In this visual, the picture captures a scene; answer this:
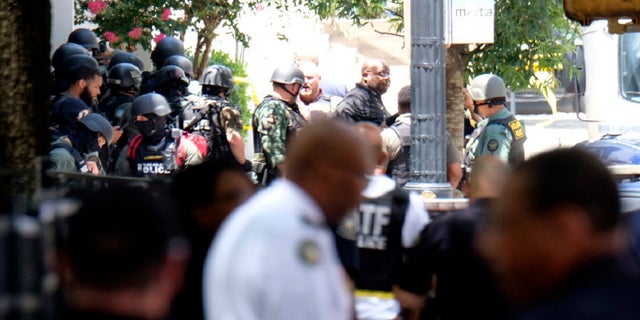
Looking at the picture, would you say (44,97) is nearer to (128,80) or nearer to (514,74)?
(128,80)

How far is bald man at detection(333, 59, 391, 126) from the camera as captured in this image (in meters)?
11.3

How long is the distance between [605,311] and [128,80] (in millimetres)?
10460

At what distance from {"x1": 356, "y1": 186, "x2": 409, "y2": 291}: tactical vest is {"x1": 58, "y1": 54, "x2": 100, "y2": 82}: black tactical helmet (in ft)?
20.3

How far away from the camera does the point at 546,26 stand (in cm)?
1503

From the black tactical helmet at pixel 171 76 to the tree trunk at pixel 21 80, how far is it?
5015 millimetres

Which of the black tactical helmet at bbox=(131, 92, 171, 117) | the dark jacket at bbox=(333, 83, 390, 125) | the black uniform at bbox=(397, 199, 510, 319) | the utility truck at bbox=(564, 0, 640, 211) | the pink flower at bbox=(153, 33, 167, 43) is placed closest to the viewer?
the black uniform at bbox=(397, 199, 510, 319)

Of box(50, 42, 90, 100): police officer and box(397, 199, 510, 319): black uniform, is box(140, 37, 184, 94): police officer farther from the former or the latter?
box(397, 199, 510, 319): black uniform

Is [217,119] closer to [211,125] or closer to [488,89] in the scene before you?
[211,125]

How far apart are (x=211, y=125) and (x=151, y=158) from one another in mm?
852

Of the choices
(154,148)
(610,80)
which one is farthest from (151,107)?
(610,80)

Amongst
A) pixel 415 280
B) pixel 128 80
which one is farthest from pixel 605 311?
pixel 128 80

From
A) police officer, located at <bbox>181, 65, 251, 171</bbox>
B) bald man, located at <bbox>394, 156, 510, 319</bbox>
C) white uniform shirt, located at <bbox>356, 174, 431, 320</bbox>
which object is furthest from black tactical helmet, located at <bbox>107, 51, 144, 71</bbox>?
bald man, located at <bbox>394, 156, 510, 319</bbox>

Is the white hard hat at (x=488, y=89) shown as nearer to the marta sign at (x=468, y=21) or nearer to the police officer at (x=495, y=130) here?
the police officer at (x=495, y=130)

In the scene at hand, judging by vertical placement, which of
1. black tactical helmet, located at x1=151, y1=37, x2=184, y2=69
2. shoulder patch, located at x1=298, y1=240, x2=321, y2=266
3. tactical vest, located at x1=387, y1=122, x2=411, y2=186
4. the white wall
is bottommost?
shoulder patch, located at x1=298, y1=240, x2=321, y2=266
